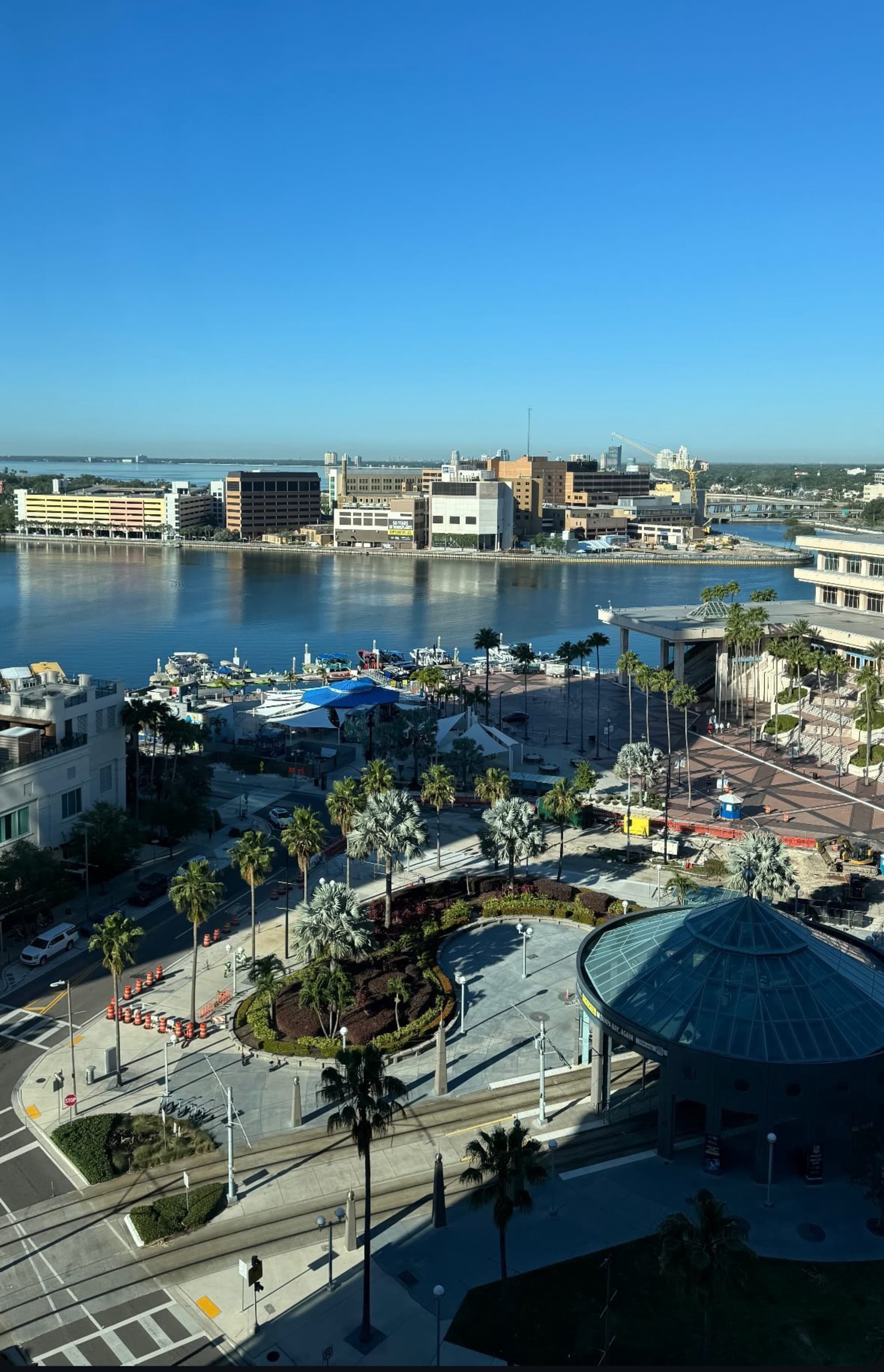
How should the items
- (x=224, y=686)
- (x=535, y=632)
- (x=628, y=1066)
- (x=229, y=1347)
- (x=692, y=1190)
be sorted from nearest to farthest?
(x=229, y=1347) → (x=692, y=1190) → (x=628, y=1066) → (x=224, y=686) → (x=535, y=632)

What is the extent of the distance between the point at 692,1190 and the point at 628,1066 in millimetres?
6732

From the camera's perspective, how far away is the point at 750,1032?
29672 millimetres

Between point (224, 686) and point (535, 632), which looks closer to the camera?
point (224, 686)

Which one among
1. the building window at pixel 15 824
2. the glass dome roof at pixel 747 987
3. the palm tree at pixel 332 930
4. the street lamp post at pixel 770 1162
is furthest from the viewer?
the building window at pixel 15 824

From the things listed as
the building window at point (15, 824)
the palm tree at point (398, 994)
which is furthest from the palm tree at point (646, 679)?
the building window at point (15, 824)

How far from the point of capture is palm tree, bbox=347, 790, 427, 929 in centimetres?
4481

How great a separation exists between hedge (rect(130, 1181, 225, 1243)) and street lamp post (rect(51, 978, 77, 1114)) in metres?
5.33

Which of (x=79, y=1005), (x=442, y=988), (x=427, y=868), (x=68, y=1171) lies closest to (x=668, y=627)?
(x=427, y=868)

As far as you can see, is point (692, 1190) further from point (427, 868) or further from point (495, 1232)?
Answer: point (427, 868)

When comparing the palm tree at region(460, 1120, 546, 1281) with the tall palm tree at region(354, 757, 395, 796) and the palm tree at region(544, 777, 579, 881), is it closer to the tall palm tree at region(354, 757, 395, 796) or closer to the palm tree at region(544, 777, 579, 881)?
the tall palm tree at region(354, 757, 395, 796)

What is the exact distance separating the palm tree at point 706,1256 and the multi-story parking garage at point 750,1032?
8507mm

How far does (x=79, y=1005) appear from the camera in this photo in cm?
3875

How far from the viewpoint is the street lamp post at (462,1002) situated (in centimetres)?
3738

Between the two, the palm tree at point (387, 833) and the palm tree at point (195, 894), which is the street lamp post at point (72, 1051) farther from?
the palm tree at point (387, 833)
